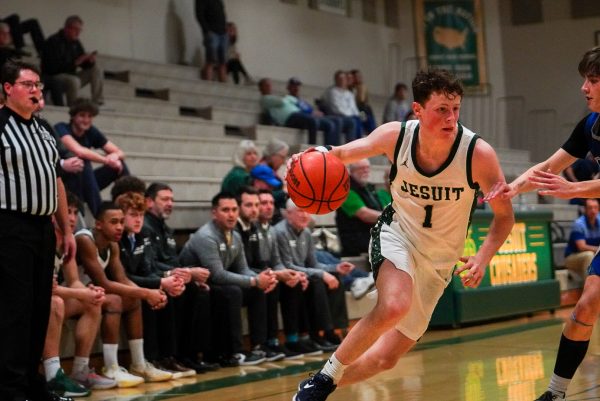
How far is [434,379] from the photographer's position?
21.1 ft

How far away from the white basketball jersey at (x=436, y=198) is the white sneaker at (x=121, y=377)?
8.57 feet

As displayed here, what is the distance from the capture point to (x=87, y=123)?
812cm

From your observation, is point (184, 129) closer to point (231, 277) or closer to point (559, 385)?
point (231, 277)

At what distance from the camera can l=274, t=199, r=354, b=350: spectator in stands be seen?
8016 mm

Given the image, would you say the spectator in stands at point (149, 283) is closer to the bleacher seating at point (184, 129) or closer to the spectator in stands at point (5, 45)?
the bleacher seating at point (184, 129)

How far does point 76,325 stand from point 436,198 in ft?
9.87

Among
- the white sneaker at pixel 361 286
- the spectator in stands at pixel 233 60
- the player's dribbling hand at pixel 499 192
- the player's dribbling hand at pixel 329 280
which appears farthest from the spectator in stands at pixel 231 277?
the spectator in stands at pixel 233 60

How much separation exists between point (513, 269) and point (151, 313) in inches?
196

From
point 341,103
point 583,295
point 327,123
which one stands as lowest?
point 583,295

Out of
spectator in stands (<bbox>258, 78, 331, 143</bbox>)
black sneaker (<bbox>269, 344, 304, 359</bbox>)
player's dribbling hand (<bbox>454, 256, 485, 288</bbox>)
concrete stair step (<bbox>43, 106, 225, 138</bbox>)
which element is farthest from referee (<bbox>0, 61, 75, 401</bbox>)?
spectator in stands (<bbox>258, 78, 331, 143</bbox>)

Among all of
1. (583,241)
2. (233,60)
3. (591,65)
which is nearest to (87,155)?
(591,65)

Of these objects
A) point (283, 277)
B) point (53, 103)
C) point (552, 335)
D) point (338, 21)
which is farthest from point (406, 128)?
point (338, 21)

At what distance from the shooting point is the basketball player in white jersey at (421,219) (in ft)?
14.8

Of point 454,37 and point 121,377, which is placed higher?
point 454,37
